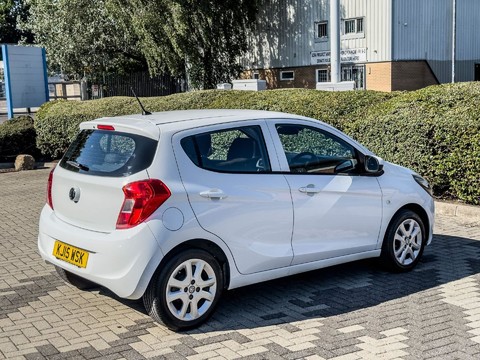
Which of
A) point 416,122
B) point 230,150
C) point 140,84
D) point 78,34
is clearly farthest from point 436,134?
point 140,84

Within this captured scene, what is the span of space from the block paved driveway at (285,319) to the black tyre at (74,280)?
0.28 ft

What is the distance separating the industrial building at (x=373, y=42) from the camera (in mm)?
29266

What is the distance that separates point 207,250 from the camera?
4984 millimetres

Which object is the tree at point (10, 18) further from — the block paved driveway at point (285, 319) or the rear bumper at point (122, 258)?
the rear bumper at point (122, 258)

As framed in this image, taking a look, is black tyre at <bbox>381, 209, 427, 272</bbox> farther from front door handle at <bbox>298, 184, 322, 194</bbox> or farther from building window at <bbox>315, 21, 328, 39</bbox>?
building window at <bbox>315, 21, 328, 39</bbox>

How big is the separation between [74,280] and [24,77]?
16.3 meters

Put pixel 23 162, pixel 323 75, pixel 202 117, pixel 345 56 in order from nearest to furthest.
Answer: pixel 202 117, pixel 23 162, pixel 345 56, pixel 323 75

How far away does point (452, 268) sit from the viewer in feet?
21.4

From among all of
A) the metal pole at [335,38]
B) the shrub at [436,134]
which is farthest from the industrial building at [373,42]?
the shrub at [436,134]

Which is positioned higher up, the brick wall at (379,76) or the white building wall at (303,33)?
the white building wall at (303,33)

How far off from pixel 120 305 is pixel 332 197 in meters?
2.11

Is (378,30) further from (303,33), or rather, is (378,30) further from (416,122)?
(416,122)

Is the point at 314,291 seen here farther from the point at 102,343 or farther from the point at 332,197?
the point at 102,343

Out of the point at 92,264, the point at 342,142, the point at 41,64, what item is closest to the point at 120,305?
the point at 92,264
